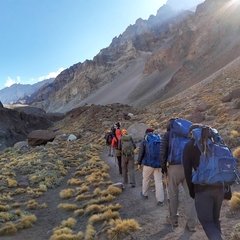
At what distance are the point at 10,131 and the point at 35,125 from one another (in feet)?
80.4

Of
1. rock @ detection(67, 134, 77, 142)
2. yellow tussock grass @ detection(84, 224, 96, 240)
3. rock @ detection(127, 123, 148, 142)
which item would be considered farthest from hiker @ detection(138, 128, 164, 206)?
rock @ detection(67, 134, 77, 142)

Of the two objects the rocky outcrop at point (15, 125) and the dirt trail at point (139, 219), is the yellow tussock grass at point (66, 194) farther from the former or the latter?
the rocky outcrop at point (15, 125)

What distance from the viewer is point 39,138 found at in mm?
50594

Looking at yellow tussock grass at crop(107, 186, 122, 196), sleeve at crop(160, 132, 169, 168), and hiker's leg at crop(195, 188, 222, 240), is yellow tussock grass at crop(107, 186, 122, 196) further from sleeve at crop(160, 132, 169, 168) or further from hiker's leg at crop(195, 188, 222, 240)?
hiker's leg at crop(195, 188, 222, 240)

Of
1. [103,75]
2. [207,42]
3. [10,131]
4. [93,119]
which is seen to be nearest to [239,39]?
[207,42]

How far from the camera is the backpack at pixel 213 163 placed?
21.0ft

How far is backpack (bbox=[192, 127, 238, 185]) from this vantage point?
6.41 metres

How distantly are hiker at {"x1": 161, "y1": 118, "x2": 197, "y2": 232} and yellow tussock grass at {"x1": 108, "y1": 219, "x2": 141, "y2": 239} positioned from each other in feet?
4.51

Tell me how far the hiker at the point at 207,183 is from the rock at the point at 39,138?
44.4 meters

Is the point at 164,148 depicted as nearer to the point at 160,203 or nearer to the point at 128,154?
the point at 160,203

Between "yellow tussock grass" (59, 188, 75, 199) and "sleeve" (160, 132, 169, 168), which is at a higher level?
"sleeve" (160, 132, 169, 168)

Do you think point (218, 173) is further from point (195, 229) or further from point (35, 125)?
point (35, 125)

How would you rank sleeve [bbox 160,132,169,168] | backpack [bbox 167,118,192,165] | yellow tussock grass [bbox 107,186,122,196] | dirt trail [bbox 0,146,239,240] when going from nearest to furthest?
backpack [bbox 167,118,192,165] < sleeve [bbox 160,132,169,168] < dirt trail [bbox 0,146,239,240] < yellow tussock grass [bbox 107,186,122,196]

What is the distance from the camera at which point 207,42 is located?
118m
